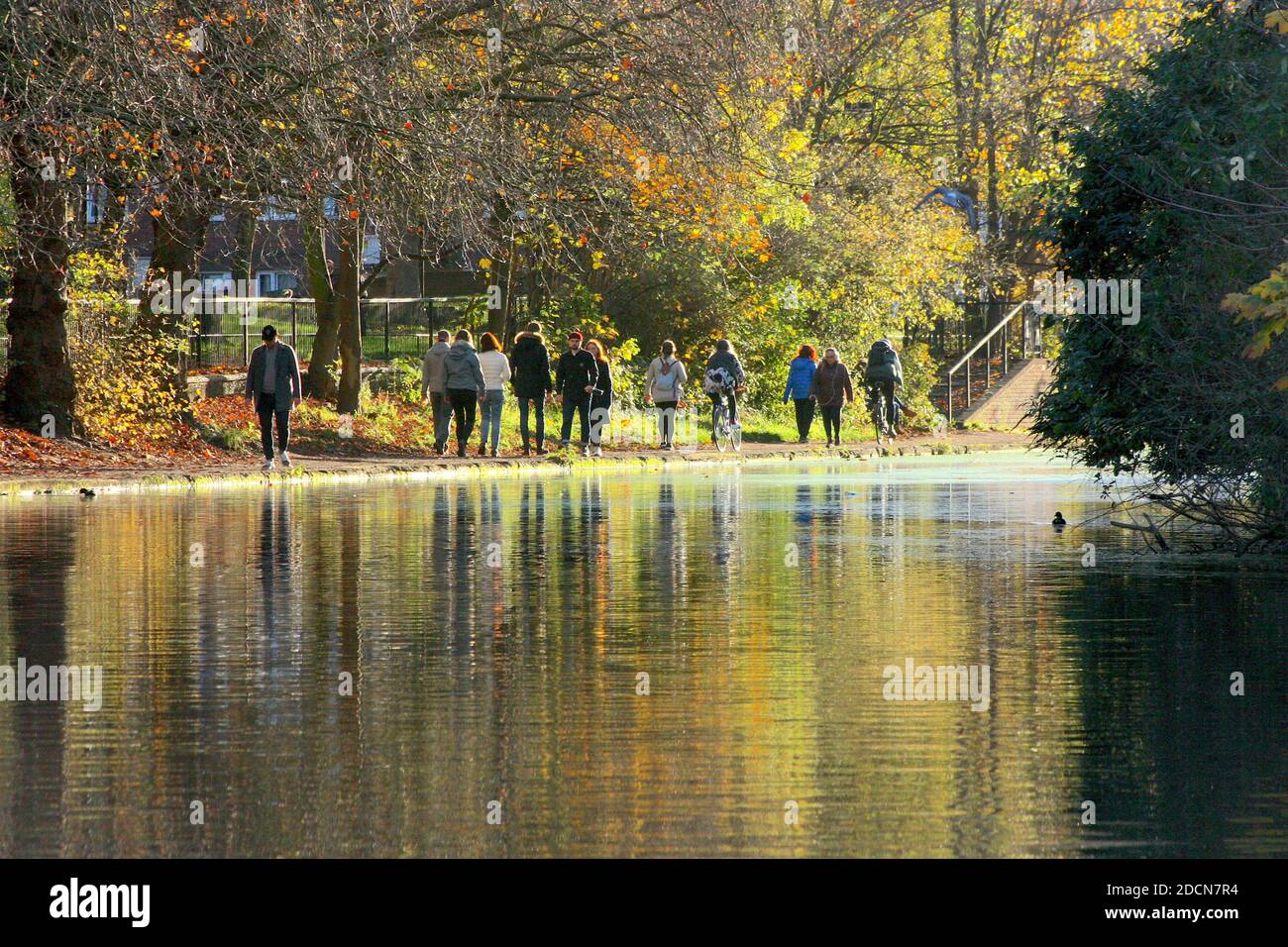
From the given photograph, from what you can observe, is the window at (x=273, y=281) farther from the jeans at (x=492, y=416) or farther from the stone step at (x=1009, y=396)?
the jeans at (x=492, y=416)

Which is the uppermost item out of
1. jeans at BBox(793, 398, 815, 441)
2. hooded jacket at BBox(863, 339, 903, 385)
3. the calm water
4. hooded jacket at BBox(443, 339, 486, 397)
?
hooded jacket at BBox(863, 339, 903, 385)

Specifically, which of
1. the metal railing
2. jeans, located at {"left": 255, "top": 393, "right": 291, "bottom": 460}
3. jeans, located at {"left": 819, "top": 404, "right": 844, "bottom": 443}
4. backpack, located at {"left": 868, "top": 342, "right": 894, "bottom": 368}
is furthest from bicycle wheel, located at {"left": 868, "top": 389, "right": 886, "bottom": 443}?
jeans, located at {"left": 255, "top": 393, "right": 291, "bottom": 460}

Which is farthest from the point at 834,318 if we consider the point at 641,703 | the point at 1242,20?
the point at 641,703

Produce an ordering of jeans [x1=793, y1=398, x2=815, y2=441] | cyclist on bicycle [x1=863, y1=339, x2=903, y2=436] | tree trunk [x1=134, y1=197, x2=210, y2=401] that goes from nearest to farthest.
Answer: tree trunk [x1=134, y1=197, x2=210, y2=401] → jeans [x1=793, y1=398, x2=815, y2=441] → cyclist on bicycle [x1=863, y1=339, x2=903, y2=436]

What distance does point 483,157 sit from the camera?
28.8 m

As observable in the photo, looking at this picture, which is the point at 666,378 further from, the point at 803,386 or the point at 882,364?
the point at 882,364

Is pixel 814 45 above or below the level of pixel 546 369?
above

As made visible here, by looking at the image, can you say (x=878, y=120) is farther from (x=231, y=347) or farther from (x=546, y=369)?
(x=546, y=369)

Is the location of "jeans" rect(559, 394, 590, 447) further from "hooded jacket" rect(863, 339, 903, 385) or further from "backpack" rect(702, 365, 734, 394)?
"hooded jacket" rect(863, 339, 903, 385)

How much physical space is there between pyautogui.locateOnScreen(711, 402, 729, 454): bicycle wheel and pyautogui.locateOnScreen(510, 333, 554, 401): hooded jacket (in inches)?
200

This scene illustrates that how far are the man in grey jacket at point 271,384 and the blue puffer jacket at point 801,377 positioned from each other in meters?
13.1

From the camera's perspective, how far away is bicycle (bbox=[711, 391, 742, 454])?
132 ft

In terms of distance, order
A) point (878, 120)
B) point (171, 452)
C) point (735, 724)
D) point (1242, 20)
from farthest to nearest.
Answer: point (878, 120) → point (171, 452) → point (1242, 20) → point (735, 724)
